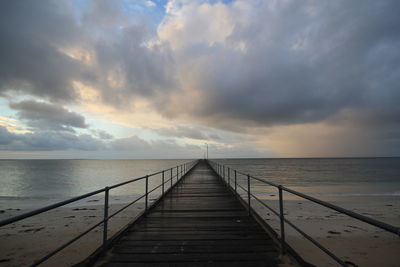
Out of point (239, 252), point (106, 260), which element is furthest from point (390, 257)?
point (106, 260)

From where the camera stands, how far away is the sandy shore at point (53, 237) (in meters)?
6.08

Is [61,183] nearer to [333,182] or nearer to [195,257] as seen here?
[195,257]

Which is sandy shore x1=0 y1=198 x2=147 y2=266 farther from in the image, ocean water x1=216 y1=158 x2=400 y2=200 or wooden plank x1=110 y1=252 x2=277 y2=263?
ocean water x1=216 y1=158 x2=400 y2=200

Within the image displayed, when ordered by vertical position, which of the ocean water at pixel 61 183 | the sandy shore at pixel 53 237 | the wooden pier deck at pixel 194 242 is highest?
the wooden pier deck at pixel 194 242

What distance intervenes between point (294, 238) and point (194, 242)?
5406 mm

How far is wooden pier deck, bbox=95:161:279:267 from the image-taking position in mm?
2920

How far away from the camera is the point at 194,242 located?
11.6 ft

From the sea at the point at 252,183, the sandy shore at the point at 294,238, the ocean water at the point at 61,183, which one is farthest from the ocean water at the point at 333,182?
the ocean water at the point at 61,183

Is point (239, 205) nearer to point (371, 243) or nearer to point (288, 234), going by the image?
point (288, 234)

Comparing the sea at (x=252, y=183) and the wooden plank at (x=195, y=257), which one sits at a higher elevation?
the wooden plank at (x=195, y=257)

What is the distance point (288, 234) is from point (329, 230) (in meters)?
2.44

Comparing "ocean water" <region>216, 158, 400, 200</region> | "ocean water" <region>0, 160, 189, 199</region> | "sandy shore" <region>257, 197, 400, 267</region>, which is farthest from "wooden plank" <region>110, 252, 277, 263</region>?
"ocean water" <region>0, 160, 189, 199</region>

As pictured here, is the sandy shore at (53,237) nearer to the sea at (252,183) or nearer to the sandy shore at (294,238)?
the sandy shore at (294,238)

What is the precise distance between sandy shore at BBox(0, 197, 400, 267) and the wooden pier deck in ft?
9.47
